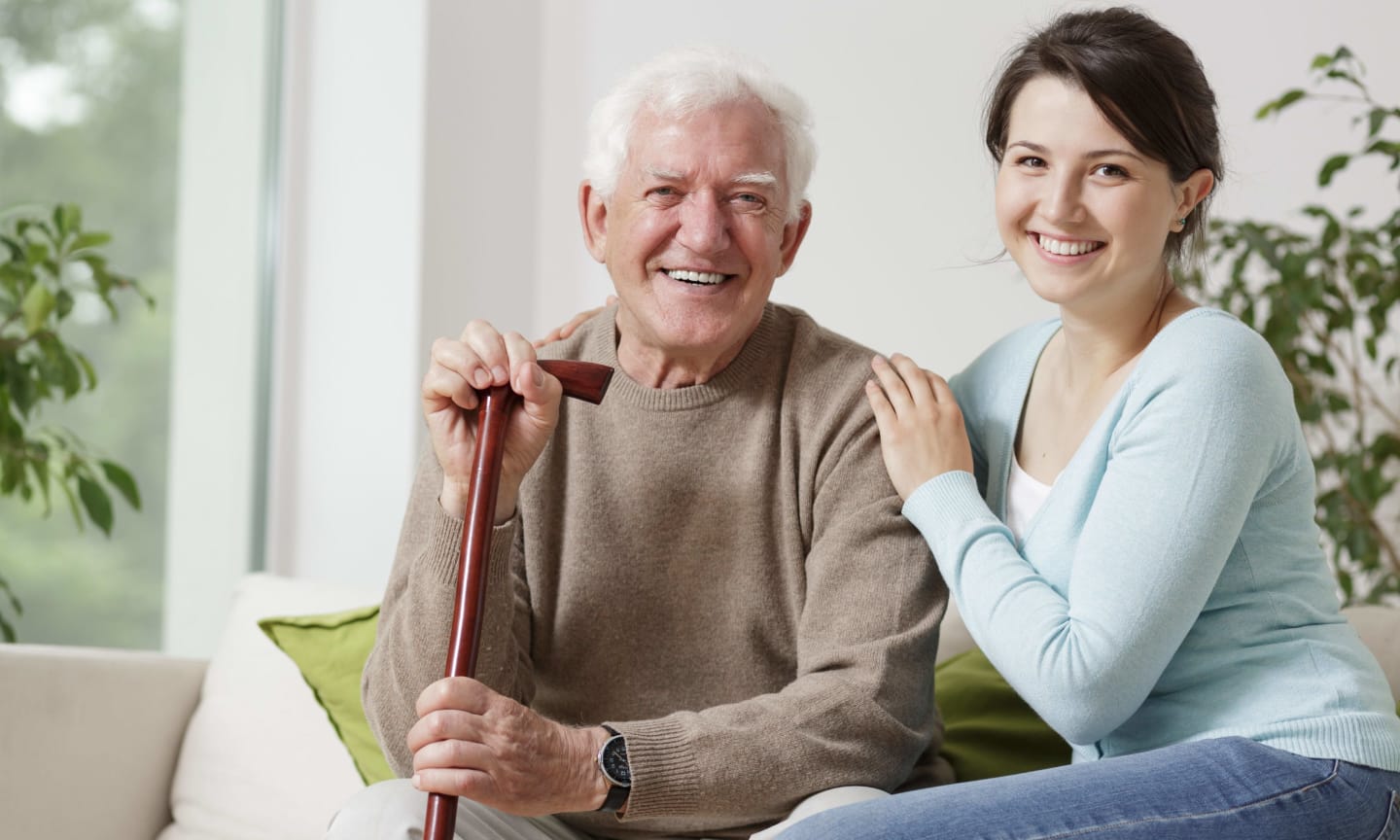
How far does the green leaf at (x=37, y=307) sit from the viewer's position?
2463 mm

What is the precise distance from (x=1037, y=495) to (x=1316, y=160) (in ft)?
5.62

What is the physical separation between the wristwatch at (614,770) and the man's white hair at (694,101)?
27.2 inches

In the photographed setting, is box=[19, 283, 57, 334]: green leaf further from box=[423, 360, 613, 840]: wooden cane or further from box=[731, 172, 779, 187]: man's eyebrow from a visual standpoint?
box=[731, 172, 779, 187]: man's eyebrow

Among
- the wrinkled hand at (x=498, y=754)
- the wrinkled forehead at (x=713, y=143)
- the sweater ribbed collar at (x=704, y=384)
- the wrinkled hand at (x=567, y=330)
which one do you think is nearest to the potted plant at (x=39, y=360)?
the wrinkled hand at (x=567, y=330)

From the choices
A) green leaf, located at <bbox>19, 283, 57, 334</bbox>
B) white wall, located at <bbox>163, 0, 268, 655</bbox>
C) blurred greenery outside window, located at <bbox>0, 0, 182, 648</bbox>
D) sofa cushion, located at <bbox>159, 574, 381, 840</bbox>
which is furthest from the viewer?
white wall, located at <bbox>163, 0, 268, 655</bbox>

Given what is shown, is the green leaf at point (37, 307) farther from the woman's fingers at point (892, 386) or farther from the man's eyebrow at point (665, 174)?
the woman's fingers at point (892, 386)

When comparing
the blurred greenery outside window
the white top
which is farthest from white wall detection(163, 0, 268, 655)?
the white top

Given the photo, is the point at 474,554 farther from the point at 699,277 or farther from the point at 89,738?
the point at 89,738

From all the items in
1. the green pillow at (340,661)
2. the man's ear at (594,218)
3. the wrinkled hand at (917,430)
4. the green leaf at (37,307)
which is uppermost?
the man's ear at (594,218)

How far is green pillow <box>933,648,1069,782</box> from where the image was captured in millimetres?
1800

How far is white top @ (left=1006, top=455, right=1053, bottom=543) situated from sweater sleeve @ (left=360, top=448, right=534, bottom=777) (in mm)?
566

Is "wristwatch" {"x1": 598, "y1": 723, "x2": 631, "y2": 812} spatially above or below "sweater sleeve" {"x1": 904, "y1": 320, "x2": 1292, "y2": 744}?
below

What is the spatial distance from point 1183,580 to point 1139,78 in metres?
0.52

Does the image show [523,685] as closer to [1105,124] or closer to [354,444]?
[1105,124]
